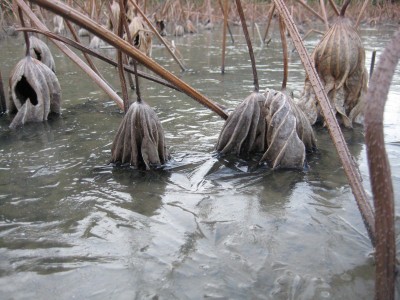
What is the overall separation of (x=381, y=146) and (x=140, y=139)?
159 centimetres

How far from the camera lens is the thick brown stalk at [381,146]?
85 centimetres

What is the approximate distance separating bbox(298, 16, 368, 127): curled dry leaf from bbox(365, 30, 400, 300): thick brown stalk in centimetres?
203

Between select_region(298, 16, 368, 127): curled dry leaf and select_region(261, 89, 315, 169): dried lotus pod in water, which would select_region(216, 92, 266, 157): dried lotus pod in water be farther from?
select_region(298, 16, 368, 127): curled dry leaf

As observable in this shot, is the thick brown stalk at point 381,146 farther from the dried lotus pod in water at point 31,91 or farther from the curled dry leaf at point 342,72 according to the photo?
the dried lotus pod in water at point 31,91

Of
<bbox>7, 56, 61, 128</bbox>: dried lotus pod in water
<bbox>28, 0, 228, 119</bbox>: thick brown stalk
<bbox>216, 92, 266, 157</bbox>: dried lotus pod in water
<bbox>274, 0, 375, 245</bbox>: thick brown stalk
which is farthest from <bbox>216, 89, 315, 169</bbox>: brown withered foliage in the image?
<bbox>7, 56, 61, 128</bbox>: dried lotus pod in water

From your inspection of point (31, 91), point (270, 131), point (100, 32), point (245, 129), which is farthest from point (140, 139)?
point (31, 91)

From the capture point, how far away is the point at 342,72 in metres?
2.89

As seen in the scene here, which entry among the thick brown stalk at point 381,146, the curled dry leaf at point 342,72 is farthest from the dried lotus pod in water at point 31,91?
the thick brown stalk at point 381,146

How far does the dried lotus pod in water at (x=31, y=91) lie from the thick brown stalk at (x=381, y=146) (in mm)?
2781

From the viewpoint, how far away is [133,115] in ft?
7.37

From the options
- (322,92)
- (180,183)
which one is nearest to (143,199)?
(180,183)

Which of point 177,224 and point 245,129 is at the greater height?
point 245,129

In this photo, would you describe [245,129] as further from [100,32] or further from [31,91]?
[31,91]

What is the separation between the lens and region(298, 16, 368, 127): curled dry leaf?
279cm
